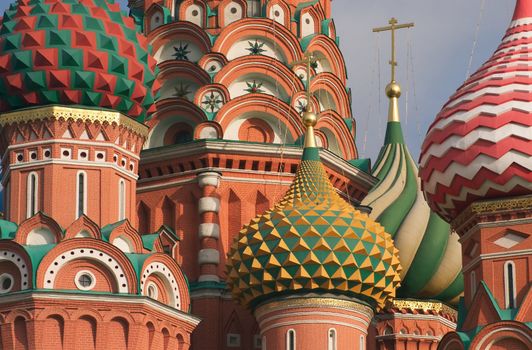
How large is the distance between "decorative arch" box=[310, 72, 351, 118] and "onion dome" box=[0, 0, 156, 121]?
5681 mm

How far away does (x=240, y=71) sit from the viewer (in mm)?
36469

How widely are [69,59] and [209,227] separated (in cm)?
503

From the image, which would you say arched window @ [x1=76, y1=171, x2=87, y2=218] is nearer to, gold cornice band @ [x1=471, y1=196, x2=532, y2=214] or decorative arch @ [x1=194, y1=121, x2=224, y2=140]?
decorative arch @ [x1=194, y1=121, x2=224, y2=140]

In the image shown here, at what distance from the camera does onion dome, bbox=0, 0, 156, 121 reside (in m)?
31.5

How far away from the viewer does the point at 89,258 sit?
30375 millimetres

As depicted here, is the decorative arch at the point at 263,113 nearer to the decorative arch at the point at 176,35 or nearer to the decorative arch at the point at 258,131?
the decorative arch at the point at 258,131

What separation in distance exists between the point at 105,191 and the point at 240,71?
19.0ft

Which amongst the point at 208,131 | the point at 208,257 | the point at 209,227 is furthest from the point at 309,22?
the point at 208,257

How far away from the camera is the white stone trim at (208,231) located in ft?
115

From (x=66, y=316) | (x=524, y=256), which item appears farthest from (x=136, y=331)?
(x=524, y=256)

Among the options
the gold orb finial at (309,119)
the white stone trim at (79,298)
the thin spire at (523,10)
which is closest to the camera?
the white stone trim at (79,298)

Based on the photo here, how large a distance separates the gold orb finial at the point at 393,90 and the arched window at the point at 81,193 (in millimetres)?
11095

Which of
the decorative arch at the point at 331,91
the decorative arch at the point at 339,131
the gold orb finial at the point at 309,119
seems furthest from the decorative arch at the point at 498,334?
the decorative arch at the point at 331,91

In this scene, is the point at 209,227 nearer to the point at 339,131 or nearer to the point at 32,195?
the point at 339,131
